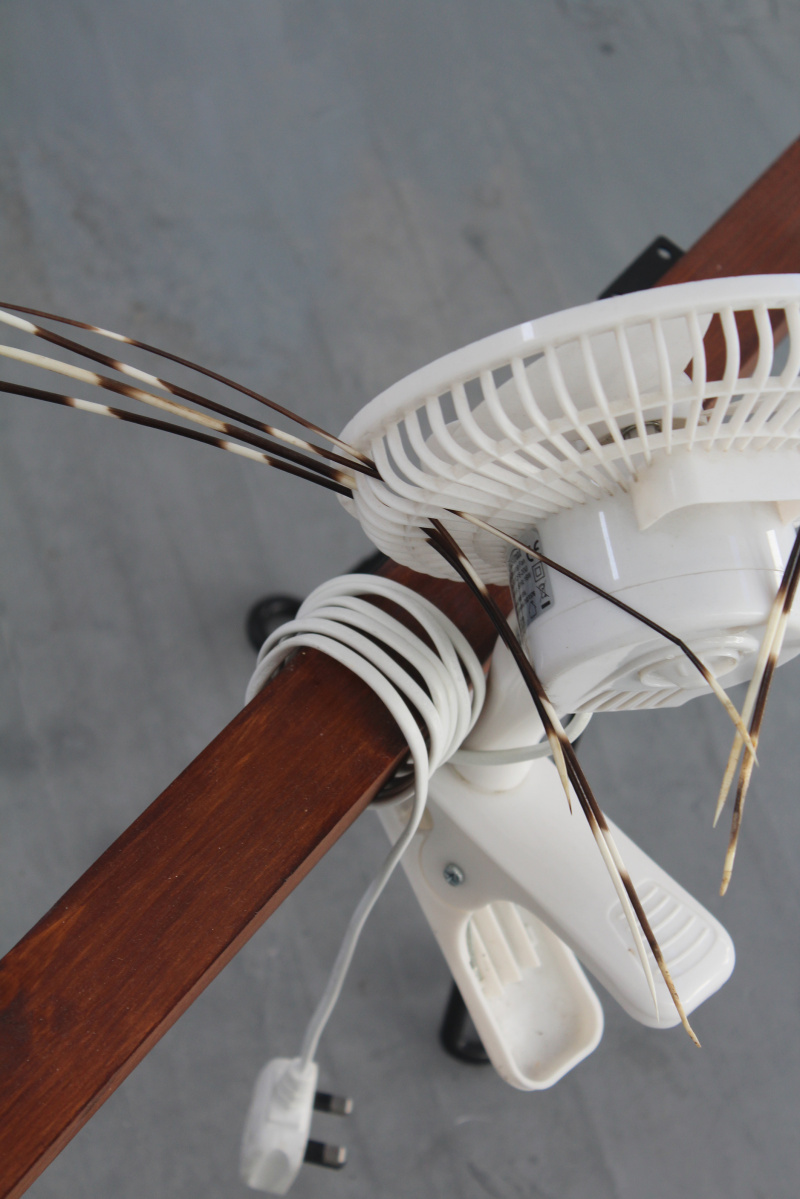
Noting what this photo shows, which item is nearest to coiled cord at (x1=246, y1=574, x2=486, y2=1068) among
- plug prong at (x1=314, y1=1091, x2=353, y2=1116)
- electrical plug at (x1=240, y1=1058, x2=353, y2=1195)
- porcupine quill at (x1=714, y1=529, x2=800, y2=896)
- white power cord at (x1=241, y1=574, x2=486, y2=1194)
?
white power cord at (x1=241, y1=574, x2=486, y2=1194)

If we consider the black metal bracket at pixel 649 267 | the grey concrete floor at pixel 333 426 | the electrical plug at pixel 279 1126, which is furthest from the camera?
the grey concrete floor at pixel 333 426

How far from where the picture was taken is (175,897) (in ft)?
1.10

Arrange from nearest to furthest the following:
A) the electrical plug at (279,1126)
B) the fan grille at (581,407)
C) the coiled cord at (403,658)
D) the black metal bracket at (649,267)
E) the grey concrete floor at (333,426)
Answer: the fan grille at (581,407)
the coiled cord at (403,658)
the electrical plug at (279,1126)
the black metal bracket at (649,267)
the grey concrete floor at (333,426)

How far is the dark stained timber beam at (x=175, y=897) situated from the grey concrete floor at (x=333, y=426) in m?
0.72

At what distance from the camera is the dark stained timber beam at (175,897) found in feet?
0.99

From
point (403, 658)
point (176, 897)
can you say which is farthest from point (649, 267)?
point (176, 897)

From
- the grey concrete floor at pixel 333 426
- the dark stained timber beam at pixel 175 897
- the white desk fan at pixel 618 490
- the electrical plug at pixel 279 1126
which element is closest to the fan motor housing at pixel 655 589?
the white desk fan at pixel 618 490

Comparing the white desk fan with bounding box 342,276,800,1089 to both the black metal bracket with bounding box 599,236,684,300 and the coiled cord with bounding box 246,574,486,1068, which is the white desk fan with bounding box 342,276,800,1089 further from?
the black metal bracket with bounding box 599,236,684,300

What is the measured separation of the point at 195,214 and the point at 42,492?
52 centimetres

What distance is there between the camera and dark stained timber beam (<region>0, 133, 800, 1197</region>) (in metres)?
0.30

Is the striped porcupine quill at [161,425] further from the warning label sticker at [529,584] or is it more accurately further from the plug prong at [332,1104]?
the plug prong at [332,1104]

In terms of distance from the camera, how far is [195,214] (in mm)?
1364

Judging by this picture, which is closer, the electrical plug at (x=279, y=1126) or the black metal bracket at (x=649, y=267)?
the electrical plug at (x=279, y=1126)

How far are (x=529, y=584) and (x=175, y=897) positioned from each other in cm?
18
